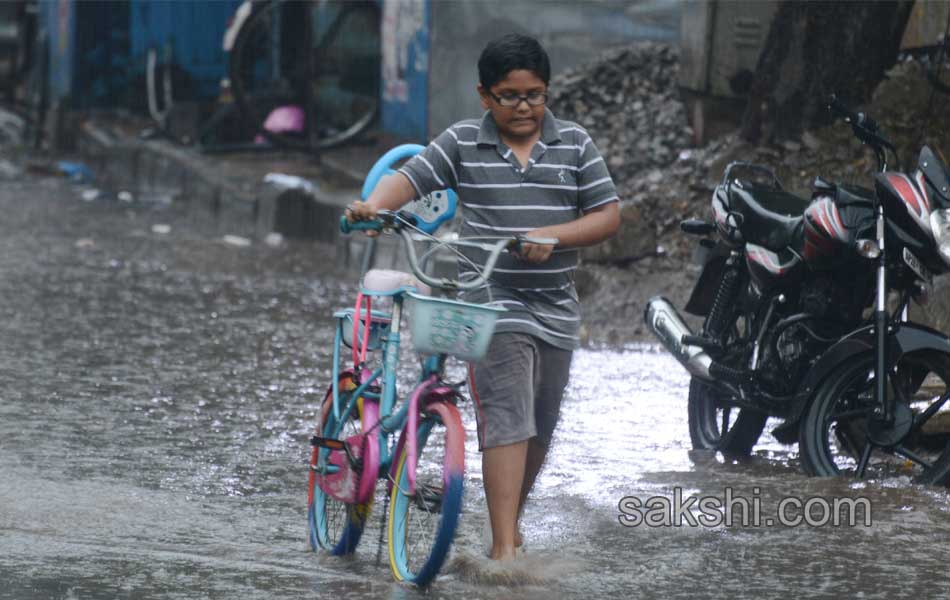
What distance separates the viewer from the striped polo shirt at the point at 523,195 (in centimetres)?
451

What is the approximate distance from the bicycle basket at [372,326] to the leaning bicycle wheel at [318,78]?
11.2 metres

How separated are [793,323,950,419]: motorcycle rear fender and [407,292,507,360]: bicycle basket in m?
1.99

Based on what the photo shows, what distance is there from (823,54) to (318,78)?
25.2 feet

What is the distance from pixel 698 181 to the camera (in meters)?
10.8

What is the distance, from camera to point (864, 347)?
5602mm

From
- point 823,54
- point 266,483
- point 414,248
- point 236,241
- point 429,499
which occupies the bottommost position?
point 266,483

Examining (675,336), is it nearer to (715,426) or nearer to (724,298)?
(724,298)

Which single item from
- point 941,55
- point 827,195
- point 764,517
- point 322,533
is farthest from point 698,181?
point 322,533

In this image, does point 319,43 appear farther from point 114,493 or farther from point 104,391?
point 114,493

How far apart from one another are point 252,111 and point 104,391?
960cm

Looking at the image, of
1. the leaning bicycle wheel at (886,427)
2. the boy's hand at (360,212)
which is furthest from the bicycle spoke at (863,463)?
the boy's hand at (360,212)

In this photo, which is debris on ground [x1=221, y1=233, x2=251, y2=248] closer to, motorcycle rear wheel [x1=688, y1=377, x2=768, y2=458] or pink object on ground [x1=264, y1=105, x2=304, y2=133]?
pink object on ground [x1=264, y1=105, x2=304, y2=133]

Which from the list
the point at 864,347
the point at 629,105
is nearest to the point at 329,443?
the point at 864,347

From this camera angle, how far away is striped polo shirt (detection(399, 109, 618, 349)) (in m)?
4.51
